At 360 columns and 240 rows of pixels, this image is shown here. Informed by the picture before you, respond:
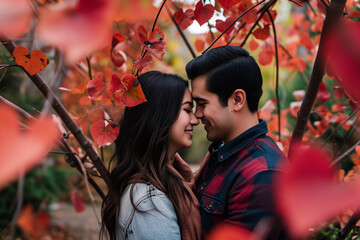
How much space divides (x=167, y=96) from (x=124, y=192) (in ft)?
1.53

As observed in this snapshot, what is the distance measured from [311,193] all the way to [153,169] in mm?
1119

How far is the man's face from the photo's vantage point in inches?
56.2

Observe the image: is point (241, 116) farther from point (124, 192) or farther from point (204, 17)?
point (124, 192)

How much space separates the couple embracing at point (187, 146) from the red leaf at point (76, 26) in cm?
98

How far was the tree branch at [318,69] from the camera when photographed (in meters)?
0.90

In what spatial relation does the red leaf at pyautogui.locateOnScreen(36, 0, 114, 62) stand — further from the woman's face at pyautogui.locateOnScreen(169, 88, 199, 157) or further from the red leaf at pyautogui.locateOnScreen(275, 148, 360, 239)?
the woman's face at pyautogui.locateOnScreen(169, 88, 199, 157)

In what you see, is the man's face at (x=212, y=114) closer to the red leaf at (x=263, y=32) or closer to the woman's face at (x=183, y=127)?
the woman's face at (x=183, y=127)

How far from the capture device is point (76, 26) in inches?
13.2

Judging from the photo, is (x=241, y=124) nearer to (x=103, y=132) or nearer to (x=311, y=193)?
(x=103, y=132)

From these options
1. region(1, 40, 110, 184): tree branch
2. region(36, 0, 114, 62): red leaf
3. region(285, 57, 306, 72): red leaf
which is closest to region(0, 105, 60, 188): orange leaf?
region(36, 0, 114, 62): red leaf

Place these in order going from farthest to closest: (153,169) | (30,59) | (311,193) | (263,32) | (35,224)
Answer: (35,224)
(263,32)
(153,169)
(30,59)
(311,193)

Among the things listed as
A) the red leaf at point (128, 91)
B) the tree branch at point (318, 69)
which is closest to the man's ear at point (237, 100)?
the tree branch at point (318, 69)

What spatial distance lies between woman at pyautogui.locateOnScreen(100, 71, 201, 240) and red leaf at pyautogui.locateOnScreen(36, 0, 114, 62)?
3.24ft

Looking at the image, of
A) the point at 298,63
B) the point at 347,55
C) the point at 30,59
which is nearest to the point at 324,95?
the point at 298,63
